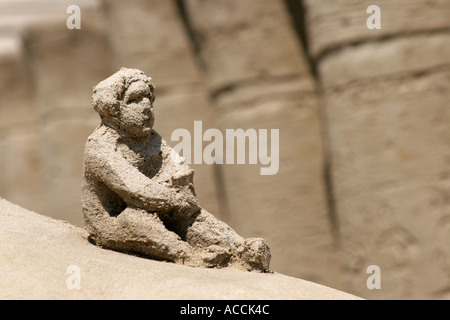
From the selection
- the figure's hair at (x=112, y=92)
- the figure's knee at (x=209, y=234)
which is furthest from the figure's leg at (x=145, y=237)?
the figure's hair at (x=112, y=92)

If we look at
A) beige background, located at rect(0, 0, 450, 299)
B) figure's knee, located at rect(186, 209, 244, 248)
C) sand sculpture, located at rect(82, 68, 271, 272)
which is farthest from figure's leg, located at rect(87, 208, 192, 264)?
beige background, located at rect(0, 0, 450, 299)

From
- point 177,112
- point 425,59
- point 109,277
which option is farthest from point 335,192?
point 109,277

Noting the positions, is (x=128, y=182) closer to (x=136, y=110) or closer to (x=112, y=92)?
(x=136, y=110)

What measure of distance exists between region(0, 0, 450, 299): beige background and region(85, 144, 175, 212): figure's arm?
3.74 m

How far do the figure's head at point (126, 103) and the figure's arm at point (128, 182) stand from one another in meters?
0.18

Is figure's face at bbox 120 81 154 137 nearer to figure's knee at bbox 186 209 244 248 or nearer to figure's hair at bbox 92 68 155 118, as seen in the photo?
figure's hair at bbox 92 68 155 118

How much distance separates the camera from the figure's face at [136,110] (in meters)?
4.38

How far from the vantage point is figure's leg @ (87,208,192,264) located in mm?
4168

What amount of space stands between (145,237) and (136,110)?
72 cm

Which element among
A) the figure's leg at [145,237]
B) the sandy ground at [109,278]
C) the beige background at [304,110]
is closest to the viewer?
the sandy ground at [109,278]

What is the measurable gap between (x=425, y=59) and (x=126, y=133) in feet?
13.0

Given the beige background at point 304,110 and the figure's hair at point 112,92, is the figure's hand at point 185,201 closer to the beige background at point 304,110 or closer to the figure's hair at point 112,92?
the figure's hair at point 112,92

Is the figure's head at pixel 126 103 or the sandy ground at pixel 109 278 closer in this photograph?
the sandy ground at pixel 109 278

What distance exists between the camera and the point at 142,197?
13.8 feet
